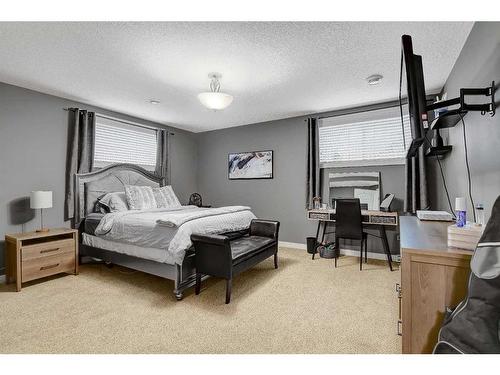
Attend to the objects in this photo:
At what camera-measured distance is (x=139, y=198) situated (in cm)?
383

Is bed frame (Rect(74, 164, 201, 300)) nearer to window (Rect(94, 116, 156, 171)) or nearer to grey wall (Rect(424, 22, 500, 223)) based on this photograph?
window (Rect(94, 116, 156, 171))

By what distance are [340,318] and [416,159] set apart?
8.34ft

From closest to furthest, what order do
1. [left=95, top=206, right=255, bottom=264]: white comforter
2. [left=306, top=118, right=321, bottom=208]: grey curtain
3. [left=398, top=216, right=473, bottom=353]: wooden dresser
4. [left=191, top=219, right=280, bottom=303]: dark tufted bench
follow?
[left=398, top=216, right=473, bottom=353]: wooden dresser, [left=191, top=219, right=280, bottom=303]: dark tufted bench, [left=95, top=206, right=255, bottom=264]: white comforter, [left=306, top=118, right=321, bottom=208]: grey curtain

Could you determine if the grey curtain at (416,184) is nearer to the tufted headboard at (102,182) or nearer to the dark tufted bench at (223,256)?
the dark tufted bench at (223,256)

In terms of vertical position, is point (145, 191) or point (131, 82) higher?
point (131, 82)

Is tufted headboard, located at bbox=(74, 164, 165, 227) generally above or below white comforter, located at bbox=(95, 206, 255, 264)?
above

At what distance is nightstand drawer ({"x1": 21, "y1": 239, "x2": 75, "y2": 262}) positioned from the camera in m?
2.78

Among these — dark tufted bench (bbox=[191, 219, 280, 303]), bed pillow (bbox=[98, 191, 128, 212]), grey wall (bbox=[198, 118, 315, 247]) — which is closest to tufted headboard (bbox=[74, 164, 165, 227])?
bed pillow (bbox=[98, 191, 128, 212])

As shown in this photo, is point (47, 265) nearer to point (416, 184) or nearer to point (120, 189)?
point (120, 189)

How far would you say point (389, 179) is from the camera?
3830 millimetres

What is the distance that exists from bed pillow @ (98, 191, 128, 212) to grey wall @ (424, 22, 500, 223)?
→ 3.93 metres
